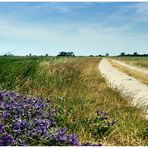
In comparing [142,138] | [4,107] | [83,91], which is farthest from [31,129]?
[83,91]

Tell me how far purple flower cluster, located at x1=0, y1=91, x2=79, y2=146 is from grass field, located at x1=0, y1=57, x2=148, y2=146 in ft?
1.32

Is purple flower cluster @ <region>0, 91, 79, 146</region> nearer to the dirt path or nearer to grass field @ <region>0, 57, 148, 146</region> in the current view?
grass field @ <region>0, 57, 148, 146</region>

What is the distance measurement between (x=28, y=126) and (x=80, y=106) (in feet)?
7.74

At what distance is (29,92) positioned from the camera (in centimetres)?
811

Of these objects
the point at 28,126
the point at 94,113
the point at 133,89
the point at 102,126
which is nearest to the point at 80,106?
the point at 94,113

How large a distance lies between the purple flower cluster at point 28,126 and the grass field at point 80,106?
0.40m

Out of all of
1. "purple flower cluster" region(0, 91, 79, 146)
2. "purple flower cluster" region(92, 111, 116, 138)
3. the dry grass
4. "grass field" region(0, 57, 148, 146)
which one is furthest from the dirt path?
"purple flower cluster" region(0, 91, 79, 146)

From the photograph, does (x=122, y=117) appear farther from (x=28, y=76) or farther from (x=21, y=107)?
(x=28, y=76)

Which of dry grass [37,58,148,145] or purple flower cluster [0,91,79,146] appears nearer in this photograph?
purple flower cluster [0,91,79,146]

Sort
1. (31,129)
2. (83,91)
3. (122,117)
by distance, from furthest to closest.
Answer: (83,91)
(122,117)
(31,129)

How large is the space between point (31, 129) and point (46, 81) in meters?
4.72

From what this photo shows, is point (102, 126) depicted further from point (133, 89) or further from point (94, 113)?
point (133, 89)

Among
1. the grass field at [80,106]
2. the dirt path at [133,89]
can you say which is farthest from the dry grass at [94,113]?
the dirt path at [133,89]

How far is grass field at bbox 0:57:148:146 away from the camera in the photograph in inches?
240
